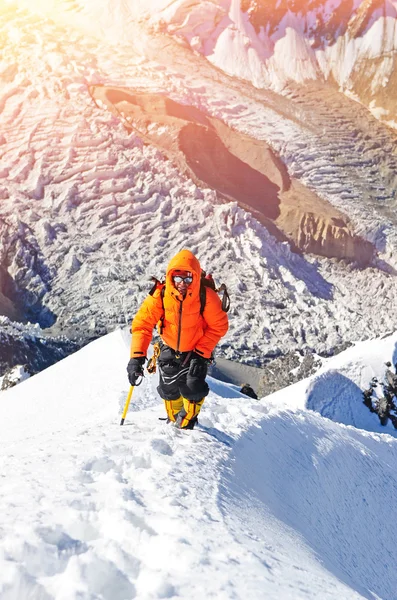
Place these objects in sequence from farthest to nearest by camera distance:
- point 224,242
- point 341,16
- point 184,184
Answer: point 341,16, point 184,184, point 224,242

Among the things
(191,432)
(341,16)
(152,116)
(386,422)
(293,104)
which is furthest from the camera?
(341,16)

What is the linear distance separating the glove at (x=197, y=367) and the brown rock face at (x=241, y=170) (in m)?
73.4

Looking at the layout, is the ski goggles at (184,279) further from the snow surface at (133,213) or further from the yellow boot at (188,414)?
the snow surface at (133,213)

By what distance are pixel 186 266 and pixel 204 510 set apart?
297cm

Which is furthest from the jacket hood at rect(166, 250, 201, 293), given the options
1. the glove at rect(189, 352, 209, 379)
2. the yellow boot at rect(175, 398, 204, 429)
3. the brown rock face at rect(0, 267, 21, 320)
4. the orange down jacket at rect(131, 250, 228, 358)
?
the brown rock face at rect(0, 267, 21, 320)

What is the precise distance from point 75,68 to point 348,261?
59304 mm

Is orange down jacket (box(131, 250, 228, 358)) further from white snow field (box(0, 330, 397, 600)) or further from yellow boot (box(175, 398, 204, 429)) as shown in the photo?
white snow field (box(0, 330, 397, 600))

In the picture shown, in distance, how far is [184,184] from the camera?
7919 centimetres

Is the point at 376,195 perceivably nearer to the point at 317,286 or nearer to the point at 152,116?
the point at 317,286

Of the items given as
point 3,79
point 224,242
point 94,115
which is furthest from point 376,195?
point 3,79

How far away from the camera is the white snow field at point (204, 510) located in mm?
3357

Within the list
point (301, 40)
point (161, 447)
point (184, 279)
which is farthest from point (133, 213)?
point (301, 40)

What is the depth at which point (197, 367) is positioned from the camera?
6.95m

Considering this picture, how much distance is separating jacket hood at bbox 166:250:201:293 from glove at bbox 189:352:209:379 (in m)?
1.00
